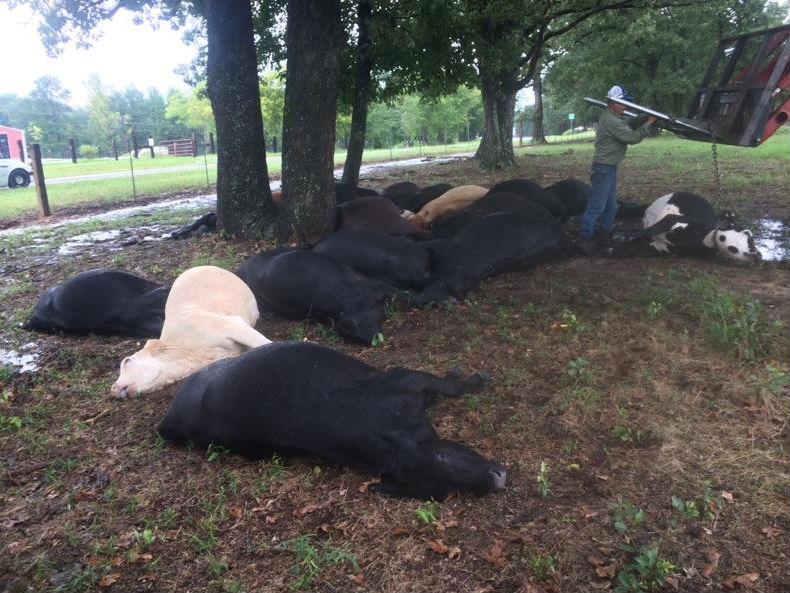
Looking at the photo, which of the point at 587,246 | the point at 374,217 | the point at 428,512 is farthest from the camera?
the point at 374,217

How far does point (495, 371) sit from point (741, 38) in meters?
5.45

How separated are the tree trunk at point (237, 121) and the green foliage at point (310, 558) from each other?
626 cm

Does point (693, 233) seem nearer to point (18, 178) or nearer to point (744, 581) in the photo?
point (744, 581)

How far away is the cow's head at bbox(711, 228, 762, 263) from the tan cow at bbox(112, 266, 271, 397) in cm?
497

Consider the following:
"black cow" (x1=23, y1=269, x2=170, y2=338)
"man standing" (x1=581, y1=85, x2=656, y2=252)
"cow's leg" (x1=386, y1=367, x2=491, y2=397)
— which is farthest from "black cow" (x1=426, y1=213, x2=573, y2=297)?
"black cow" (x1=23, y1=269, x2=170, y2=338)

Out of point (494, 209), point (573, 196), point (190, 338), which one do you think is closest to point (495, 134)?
point (573, 196)

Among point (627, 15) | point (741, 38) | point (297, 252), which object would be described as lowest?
point (297, 252)

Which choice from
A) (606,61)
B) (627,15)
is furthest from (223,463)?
(606,61)

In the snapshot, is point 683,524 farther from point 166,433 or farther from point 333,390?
point 166,433

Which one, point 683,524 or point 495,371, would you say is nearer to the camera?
point 683,524

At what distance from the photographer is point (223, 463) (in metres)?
3.64

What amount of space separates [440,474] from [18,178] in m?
26.1

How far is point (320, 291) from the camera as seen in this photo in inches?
217

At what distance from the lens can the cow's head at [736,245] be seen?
6430 millimetres
